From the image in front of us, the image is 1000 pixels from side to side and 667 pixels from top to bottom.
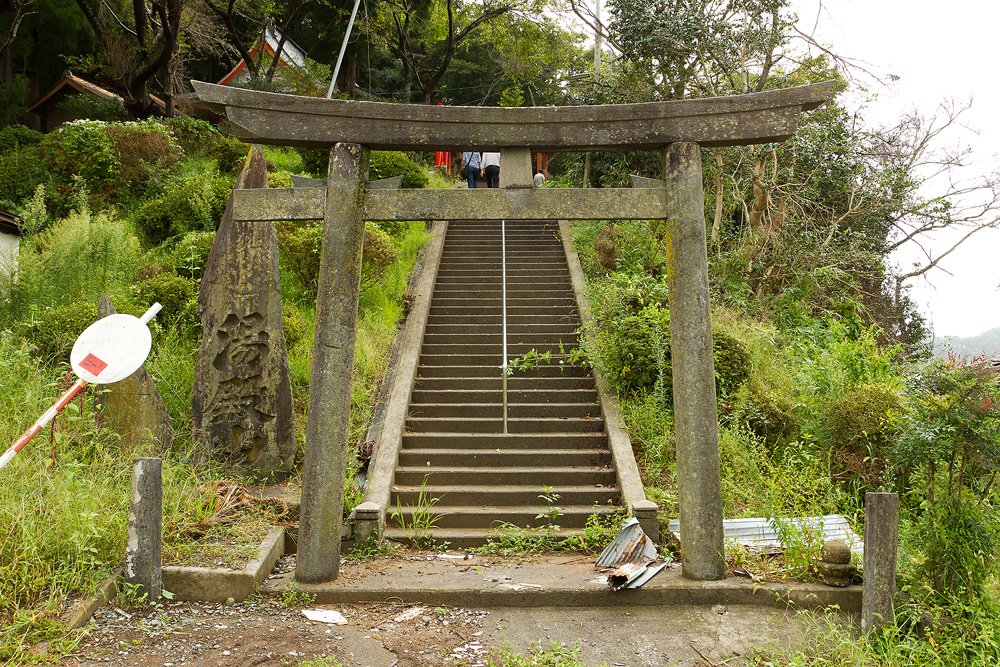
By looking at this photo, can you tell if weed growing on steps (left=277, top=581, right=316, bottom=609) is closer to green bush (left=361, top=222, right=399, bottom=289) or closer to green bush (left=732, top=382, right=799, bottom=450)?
green bush (left=732, top=382, right=799, bottom=450)

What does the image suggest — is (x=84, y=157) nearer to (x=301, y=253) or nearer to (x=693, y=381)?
(x=301, y=253)

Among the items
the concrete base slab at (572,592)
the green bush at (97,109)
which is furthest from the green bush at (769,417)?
the green bush at (97,109)

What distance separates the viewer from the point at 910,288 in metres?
13.5

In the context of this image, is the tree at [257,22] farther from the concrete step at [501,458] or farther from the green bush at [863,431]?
the green bush at [863,431]

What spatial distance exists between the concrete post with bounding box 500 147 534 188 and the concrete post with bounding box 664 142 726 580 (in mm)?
1134

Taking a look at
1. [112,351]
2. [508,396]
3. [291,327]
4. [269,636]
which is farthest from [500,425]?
[112,351]

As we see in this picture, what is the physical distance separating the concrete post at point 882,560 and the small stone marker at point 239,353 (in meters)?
5.29

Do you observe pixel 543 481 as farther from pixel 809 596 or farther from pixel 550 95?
pixel 550 95

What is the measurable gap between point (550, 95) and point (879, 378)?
54.8 feet

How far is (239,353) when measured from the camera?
22.1 feet

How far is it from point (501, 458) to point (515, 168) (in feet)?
11.4

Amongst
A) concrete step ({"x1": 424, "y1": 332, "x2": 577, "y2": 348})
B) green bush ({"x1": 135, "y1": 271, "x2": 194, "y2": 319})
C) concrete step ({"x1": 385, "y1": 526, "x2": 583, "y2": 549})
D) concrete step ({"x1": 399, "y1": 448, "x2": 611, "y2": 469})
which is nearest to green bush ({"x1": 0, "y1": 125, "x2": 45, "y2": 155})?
green bush ({"x1": 135, "y1": 271, "x2": 194, "y2": 319})

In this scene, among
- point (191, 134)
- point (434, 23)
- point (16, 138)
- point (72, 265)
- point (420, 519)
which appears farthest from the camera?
point (434, 23)

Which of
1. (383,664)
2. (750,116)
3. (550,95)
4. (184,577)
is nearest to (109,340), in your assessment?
(184,577)
